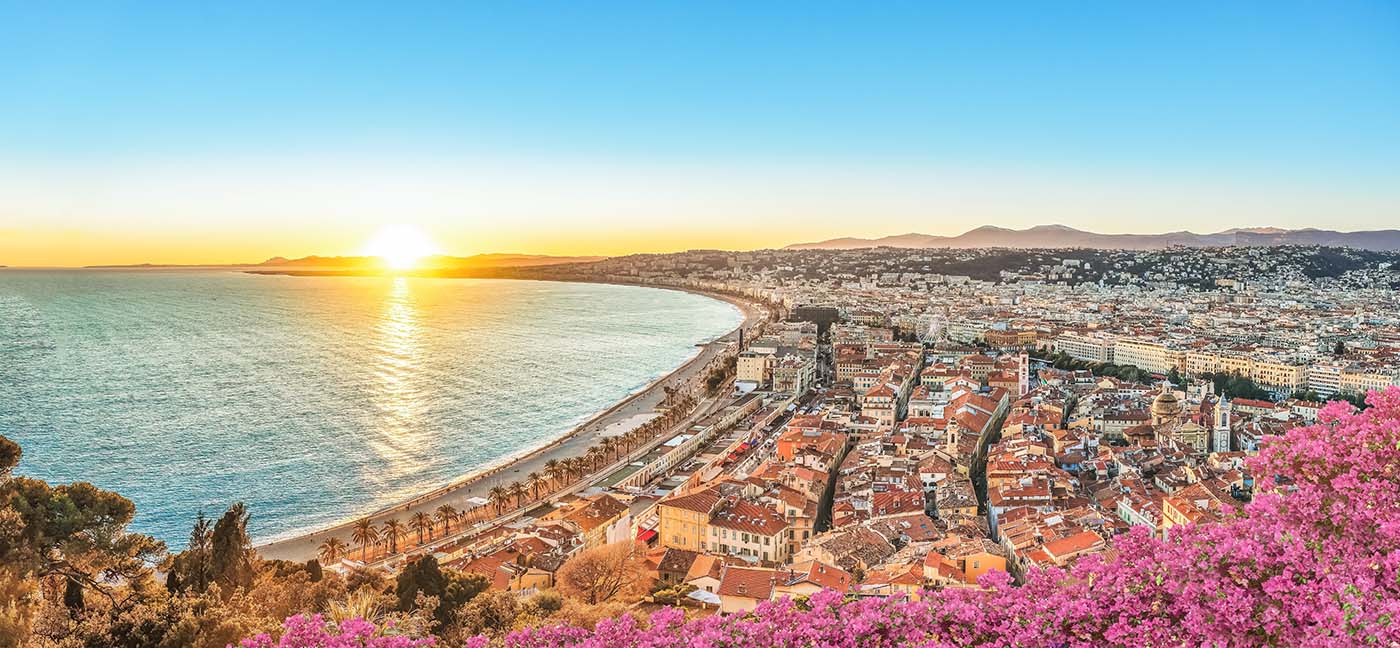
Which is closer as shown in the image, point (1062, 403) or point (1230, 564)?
point (1230, 564)

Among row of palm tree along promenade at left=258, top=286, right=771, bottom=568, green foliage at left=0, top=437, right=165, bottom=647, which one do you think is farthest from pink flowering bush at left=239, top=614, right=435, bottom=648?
row of palm tree along promenade at left=258, top=286, right=771, bottom=568

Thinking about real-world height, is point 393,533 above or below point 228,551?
below

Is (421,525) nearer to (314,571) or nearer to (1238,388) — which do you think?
(314,571)

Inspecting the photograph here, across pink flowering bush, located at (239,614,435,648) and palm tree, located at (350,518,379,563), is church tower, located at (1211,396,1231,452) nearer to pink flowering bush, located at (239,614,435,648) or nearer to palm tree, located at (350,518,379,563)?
palm tree, located at (350,518,379,563)

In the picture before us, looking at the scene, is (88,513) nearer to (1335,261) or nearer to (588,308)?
(588,308)

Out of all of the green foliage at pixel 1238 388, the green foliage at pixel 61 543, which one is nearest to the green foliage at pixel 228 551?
the green foliage at pixel 61 543

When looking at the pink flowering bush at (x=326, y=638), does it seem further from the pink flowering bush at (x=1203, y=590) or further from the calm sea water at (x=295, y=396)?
the calm sea water at (x=295, y=396)

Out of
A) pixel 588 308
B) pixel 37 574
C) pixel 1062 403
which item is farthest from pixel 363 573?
pixel 588 308

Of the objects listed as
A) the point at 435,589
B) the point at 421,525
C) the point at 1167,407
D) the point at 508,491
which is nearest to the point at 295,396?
the point at 508,491
